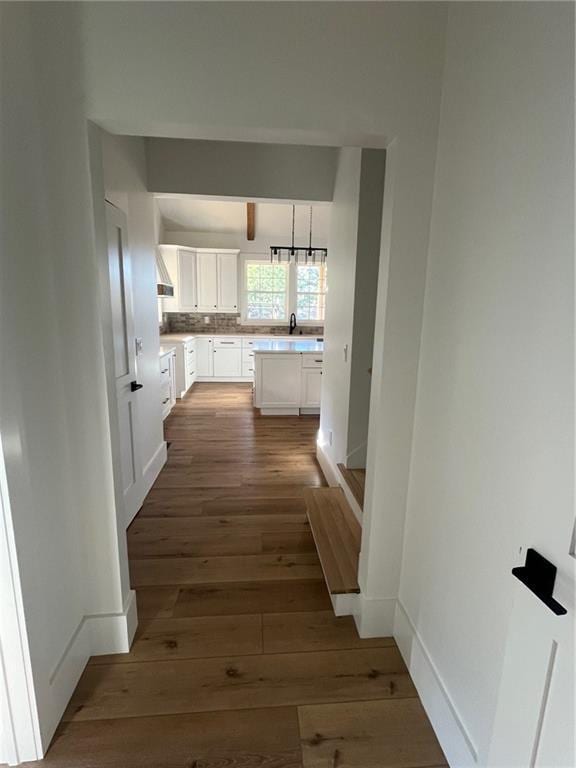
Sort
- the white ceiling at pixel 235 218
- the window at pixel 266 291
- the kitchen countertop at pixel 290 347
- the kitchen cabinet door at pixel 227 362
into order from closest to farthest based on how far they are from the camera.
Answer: the kitchen countertop at pixel 290 347, the white ceiling at pixel 235 218, the kitchen cabinet door at pixel 227 362, the window at pixel 266 291

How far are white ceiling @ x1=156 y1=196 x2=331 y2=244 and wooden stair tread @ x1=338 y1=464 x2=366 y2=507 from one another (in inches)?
210

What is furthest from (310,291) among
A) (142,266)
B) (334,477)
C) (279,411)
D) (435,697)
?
(435,697)

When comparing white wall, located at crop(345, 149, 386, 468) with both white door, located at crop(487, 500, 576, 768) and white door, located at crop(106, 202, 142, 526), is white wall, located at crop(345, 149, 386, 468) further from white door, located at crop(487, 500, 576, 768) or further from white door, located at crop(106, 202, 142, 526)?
white door, located at crop(487, 500, 576, 768)

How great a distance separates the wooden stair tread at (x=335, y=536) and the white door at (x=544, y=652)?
3.36ft

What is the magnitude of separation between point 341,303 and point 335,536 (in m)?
1.72

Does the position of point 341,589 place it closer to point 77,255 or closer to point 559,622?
point 559,622

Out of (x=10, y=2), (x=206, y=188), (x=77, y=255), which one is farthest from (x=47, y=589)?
(x=206, y=188)

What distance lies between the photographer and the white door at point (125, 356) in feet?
7.38

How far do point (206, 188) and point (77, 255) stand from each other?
1967 millimetres

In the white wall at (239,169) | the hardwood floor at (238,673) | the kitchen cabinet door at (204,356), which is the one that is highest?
the white wall at (239,169)

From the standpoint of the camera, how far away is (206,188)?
3.01 m

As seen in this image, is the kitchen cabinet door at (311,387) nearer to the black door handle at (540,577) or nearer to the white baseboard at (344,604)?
the white baseboard at (344,604)

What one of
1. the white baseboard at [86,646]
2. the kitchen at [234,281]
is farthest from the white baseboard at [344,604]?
the kitchen at [234,281]

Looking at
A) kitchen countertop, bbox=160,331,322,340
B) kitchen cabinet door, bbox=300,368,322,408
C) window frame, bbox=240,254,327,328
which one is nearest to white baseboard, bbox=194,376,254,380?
kitchen countertop, bbox=160,331,322,340
